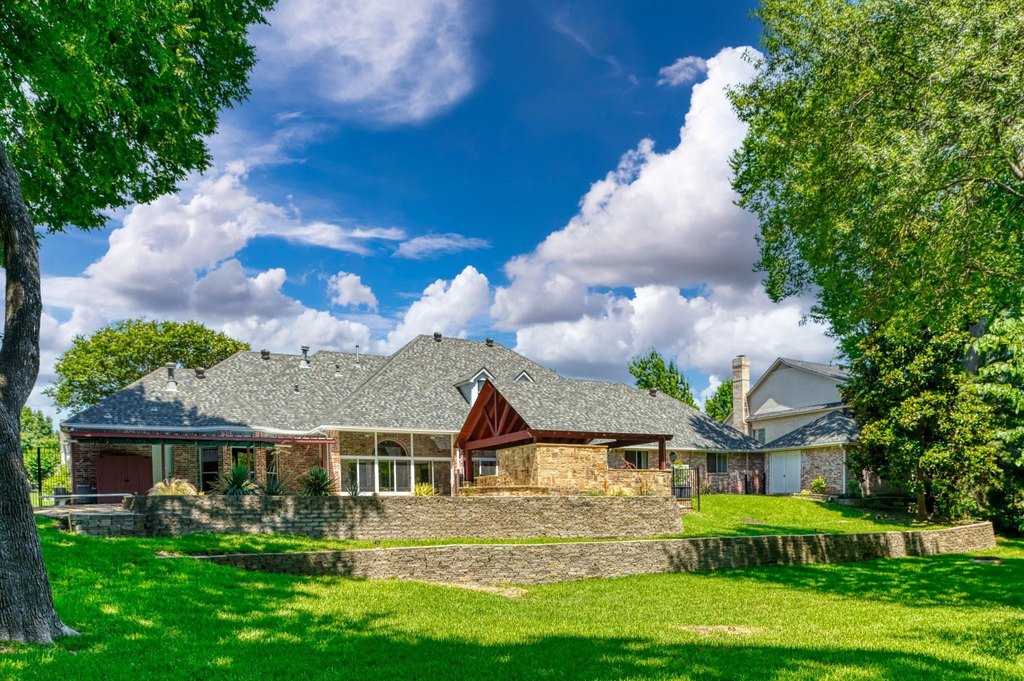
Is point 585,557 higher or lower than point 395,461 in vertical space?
lower

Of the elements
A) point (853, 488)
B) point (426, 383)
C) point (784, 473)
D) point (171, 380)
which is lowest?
point (853, 488)

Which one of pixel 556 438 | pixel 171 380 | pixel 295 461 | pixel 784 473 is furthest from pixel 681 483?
pixel 171 380

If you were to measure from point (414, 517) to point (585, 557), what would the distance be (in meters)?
4.85

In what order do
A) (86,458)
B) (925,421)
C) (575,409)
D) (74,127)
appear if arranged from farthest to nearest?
(925,421) < (86,458) < (575,409) < (74,127)

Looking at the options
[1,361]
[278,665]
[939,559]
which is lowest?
[939,559]

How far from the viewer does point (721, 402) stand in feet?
235

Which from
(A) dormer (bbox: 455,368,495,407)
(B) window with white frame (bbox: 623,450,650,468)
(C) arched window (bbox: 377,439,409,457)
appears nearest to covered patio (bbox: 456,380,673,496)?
(C) arched window (bbox: 377,439,409,457)

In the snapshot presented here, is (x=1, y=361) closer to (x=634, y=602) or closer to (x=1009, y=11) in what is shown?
(x=634, y=602)

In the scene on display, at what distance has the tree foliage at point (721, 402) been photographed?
70.9 meters

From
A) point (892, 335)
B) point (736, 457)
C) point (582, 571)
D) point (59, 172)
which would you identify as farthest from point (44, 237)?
point (736, 457)

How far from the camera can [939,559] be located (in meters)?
22.5

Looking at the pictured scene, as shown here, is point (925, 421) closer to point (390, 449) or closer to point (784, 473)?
point (784, 473)

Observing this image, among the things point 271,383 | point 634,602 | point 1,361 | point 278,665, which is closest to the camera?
point 278,665

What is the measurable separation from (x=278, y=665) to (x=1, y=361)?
4975 millimetres
